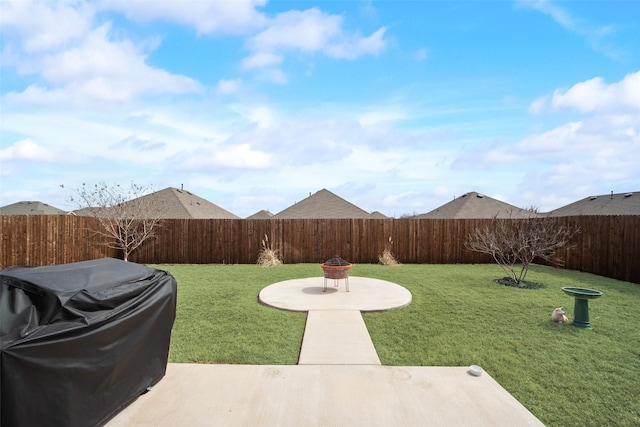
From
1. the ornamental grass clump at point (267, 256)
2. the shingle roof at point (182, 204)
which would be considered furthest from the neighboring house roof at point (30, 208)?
the ornamental grass clump at point (267, 256)

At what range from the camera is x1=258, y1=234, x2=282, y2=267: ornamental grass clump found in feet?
39.7

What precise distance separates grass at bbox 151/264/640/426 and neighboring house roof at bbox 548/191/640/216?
31.4 ft

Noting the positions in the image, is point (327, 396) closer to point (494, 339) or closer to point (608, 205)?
point (494, 339)

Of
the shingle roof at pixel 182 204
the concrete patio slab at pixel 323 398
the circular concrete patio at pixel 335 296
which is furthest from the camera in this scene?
the shingle roof at pixel 182 204

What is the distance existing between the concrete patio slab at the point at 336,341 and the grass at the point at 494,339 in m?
0.15

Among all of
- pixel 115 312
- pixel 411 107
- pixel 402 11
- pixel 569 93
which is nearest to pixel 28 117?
pixel 115 312

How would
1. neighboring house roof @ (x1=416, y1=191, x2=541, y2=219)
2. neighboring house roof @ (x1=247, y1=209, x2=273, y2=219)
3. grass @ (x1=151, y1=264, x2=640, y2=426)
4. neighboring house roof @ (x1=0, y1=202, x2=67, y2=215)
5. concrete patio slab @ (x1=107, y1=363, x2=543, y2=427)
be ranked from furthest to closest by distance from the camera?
1. neighboring house roof @ (x1=247, y1=209, x2=273, y2=219)
2. neighboring house roof @ (x1=0, y1=202, x2=67, y2=215)
3. neighboring house roof @ (x1=416, y1=191, x2=541, y2=219)
4. grass @ (x1=151, y1=264, x2=640, y2=426)
5. concrete patio slab @ (x1=107, y1=363, x2=543, y2=427)

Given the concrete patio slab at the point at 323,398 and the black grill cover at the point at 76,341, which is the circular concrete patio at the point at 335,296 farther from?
the black grill cover at the point at 76,341

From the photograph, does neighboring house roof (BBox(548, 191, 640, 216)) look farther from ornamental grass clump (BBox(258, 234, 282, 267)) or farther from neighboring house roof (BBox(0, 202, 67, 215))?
neighboring house roof (BBox(0, 202, 67, 215))

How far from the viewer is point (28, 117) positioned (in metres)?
7.72

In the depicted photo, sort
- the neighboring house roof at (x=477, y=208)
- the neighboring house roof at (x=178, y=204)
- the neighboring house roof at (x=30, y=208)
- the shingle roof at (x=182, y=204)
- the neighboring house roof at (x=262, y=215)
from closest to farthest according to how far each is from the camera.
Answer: the neighboring house roof at (x=178, y=204)
the shingle roof at (x=182, y=204)
the neighboring house roof at (x=477, y=208)
the neighboring house roof at (x=30, y=208)
the neighboring house roof at (x=262, y=215)

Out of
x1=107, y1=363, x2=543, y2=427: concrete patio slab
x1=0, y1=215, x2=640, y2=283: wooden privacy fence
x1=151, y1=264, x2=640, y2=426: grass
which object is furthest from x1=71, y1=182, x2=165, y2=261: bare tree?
x1=107, y1=363, x2=543, y2=427: concrete patio slab

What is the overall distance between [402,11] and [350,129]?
5041 mm

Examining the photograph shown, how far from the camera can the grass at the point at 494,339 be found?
3.17 m
